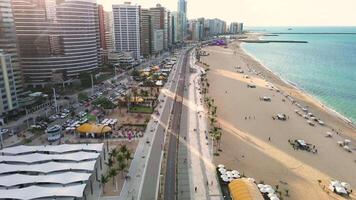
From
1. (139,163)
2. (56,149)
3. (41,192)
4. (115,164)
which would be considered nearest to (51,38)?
(56,149)

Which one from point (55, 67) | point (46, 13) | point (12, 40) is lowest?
point (55, 67)

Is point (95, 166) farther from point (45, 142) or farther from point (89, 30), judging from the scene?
point (89, 30)

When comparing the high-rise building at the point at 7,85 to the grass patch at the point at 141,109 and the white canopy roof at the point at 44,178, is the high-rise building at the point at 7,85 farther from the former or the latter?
the white canopy roof at the point at 44,178

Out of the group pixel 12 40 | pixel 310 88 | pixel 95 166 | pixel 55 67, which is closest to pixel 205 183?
pixel 95 166

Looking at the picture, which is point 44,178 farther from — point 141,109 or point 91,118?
point 141,109

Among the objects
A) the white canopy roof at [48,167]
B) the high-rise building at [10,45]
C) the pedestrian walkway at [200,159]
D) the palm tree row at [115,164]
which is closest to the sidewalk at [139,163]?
the palm tree row at [115,164]

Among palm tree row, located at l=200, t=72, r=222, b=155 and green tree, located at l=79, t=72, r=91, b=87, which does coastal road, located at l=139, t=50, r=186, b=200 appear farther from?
green tree, located at l=79, t=72, r=91, b=87
